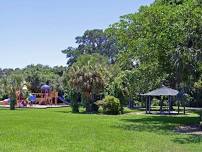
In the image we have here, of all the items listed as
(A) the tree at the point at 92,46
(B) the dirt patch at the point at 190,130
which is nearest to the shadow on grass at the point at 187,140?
(B) the dirt patch at the point at 190,130

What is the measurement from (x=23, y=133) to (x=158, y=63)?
11.6m

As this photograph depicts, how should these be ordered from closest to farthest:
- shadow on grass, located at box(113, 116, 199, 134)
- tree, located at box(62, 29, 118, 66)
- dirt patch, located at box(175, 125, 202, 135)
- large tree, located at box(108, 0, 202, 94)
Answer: large tree, located at box(108, 0, 202, 94), dirt patch, located at box(175, 125, 202, 135), shadow on grass, located at box(113, 116, 199, 134), tree, located at box(62, 29, 118, 66)

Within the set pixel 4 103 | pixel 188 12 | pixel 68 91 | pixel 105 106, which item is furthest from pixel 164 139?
pixel 4 103

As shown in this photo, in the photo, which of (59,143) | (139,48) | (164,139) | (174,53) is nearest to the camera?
(59,143)

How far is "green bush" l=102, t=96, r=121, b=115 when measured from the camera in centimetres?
4412

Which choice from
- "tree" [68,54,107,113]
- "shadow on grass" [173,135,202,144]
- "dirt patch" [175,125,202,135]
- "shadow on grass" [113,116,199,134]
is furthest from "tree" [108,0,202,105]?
"tree" [68,54,107,113]

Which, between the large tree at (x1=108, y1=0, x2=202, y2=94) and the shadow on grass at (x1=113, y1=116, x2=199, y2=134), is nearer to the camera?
the large tree at (x1=108, y1=0, x2=202, y2=94)

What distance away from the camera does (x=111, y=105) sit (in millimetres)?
44156

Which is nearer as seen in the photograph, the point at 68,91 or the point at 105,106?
the point at 105,106

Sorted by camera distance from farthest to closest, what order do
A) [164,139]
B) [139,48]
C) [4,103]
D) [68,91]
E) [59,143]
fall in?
[4,103]
[68,91]
[139,48]
[164,139]
[59,143]

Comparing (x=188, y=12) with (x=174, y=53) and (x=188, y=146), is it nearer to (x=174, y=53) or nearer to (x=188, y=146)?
(x=174, y=53)

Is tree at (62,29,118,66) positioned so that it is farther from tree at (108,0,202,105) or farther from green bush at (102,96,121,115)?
tree at (108,0,202,105)

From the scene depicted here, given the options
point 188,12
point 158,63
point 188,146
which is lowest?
point 188,146

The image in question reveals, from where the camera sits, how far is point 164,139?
67.1 feet
